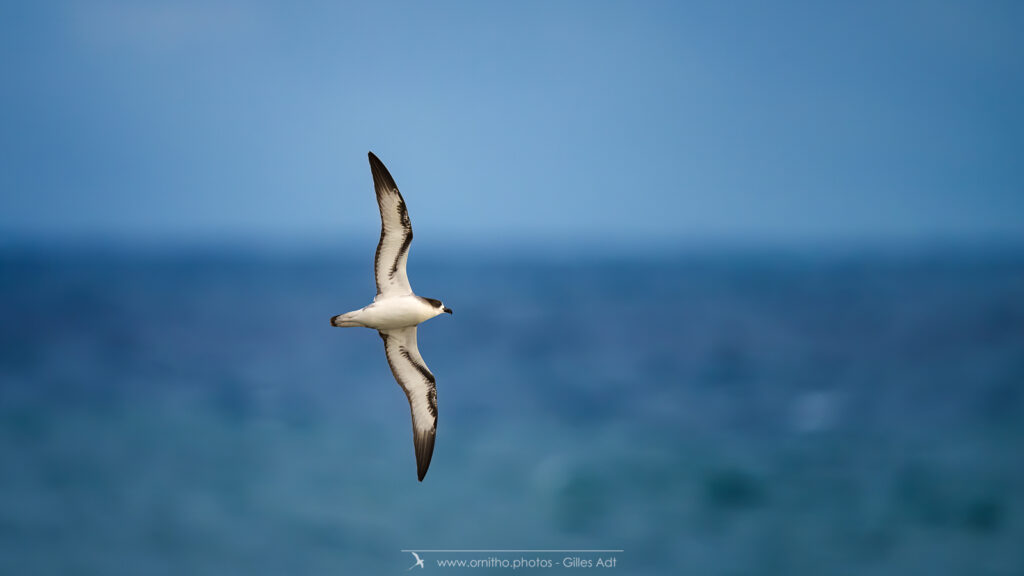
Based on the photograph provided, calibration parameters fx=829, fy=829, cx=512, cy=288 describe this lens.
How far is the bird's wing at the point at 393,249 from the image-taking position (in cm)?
1312

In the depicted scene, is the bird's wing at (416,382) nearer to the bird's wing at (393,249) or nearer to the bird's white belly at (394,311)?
the bird's white belly at (394,311)

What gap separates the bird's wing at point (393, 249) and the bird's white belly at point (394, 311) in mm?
247

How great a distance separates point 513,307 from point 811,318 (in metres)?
27.7

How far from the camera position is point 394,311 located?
13070 millimetres

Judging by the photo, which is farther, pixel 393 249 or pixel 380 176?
pixel 393 249

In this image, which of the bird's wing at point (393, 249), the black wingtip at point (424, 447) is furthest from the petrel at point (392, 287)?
the black wingtip at point (424, 447)

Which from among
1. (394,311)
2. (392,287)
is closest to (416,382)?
(394,311)

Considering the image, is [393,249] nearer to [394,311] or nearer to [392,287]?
[392,287]

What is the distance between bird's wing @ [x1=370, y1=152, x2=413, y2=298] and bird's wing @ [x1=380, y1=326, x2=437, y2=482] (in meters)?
0.97

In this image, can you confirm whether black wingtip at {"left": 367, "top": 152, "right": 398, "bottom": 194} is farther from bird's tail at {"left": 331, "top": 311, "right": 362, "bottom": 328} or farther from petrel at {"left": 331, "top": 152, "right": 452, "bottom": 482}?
bird's tail at {"left": 331, "top": 311, "right": 362, "bottom": 328}

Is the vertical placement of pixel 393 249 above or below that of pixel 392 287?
above

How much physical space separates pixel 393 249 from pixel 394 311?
3.34ft

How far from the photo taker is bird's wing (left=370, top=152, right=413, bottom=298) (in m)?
13.1

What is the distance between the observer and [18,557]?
37062mm
